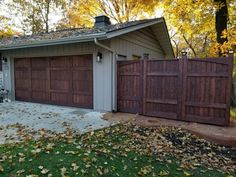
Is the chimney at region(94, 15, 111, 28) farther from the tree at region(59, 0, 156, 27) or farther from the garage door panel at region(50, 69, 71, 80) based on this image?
the tree at region(59, 0, 156, 27)

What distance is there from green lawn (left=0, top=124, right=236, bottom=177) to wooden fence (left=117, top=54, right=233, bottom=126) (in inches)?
49.6

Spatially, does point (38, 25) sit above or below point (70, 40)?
above

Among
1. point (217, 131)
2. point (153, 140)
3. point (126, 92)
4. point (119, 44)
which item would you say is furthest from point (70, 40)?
point (217, 131)

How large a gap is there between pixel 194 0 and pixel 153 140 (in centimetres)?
729

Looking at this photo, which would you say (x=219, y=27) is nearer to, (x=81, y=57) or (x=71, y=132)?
(x=81, y=57)

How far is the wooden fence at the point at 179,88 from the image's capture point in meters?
5.55

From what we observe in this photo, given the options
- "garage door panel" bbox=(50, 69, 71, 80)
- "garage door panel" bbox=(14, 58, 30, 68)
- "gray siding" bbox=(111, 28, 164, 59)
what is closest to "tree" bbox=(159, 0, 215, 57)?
"gray siding" bbox=(111, 28, 164, 59)

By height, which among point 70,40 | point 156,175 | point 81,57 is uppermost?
point 70,40

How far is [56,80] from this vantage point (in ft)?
28.0

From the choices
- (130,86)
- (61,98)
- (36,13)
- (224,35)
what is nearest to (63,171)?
(130,86)

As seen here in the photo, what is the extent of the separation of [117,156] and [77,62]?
16.8 ft

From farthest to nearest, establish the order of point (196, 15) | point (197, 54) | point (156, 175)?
1. point (197, 54)
2. point (196, 15)
3. point (156, 175)

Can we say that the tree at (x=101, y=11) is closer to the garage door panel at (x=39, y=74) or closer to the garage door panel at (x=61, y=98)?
the garage door panel at (x=39, y=74)

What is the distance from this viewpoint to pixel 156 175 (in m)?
3.09
